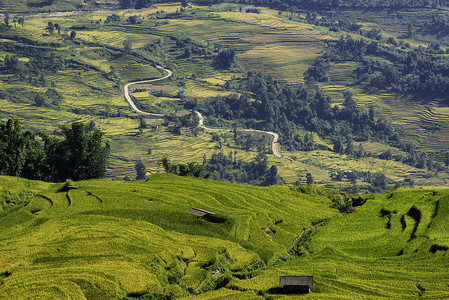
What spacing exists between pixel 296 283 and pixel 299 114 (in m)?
129

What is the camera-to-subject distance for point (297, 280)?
26.8 m

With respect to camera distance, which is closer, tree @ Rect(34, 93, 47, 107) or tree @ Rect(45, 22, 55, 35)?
tree @ Rect(34, 93, 47, 107)

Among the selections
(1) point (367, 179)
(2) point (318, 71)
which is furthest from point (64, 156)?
(2) point (318, 71)

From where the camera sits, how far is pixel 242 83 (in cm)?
16575

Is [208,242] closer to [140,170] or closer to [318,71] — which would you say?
[140,170]

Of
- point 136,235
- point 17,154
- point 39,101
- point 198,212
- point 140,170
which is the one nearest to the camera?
point 136,235

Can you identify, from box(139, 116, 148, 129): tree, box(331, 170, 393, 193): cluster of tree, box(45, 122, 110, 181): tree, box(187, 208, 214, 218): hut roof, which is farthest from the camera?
box(139, 116, 148, 129): tree

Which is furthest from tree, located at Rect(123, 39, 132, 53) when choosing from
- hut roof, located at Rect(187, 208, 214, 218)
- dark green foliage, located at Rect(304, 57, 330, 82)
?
hut roof, located at Rect(187, 208, 214, 218)

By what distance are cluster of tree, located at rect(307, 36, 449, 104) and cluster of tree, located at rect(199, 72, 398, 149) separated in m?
12.3

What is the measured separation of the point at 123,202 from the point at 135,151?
270ft

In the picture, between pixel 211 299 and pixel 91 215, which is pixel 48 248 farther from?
pixel 211 299

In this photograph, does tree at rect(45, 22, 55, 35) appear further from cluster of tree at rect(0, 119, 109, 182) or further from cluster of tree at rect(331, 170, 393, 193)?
cluster of tree at rect(0, 119, 109, 182)

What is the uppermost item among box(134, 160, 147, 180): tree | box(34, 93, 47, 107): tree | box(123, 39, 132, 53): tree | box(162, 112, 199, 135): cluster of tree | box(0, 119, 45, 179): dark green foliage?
box(0, 119, 45, 179): dark green foliage

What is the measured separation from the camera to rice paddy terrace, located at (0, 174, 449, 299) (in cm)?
2750
